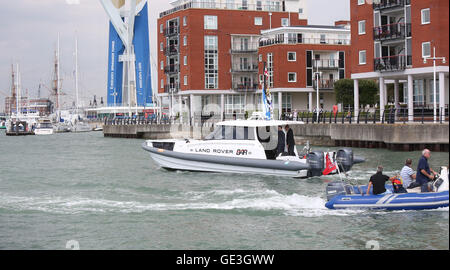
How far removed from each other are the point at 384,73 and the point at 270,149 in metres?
28.8

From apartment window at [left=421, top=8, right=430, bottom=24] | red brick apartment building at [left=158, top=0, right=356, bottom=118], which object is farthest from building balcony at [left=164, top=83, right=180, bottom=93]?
apartment window at [left=421, top=8, right=430, bottom=24]

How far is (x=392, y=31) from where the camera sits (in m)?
51.9

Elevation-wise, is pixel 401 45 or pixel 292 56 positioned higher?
pixel 292 56

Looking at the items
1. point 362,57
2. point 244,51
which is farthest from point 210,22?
point 362,57

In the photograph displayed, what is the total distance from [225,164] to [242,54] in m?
59.2

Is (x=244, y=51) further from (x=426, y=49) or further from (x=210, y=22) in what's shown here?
(x=426, y=49)

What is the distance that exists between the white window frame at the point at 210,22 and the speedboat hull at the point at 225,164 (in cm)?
5463

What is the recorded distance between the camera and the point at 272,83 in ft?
252

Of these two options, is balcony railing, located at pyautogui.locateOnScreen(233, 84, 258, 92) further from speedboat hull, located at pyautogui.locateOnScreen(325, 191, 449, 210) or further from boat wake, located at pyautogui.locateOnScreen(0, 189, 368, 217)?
speedboat hull, located at pyautogui.locateOnScreen(325, 191, 449, 210)

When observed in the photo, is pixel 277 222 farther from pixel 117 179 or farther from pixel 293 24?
pixel 293 24

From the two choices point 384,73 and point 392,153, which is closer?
Result: point 392,153

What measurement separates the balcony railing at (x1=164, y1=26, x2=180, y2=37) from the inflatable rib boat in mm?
68960

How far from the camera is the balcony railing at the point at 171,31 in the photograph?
84.8m

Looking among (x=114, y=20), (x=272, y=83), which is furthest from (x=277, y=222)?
(x=114, y=20)
